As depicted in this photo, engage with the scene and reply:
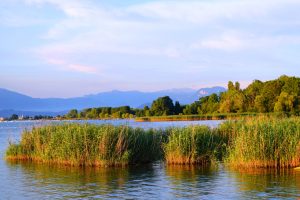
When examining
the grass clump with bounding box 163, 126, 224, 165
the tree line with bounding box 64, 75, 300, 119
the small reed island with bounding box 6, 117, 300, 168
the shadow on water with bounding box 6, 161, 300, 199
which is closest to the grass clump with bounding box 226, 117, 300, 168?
the small reed island with bounding box 6, 117, 300, 168

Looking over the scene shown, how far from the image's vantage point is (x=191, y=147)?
26.7 meters

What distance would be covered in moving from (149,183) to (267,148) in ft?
21.8

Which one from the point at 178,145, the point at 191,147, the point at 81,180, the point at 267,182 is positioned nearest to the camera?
the point at 267,182

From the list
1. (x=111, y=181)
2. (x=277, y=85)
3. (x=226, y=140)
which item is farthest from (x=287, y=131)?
(x=277, y=85)

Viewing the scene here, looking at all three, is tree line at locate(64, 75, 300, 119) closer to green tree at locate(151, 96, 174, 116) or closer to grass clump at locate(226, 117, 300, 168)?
green tree at locate(151, 96, 174, 116)

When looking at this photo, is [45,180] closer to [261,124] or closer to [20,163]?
[20,163]

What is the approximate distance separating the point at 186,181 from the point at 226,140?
797 cm

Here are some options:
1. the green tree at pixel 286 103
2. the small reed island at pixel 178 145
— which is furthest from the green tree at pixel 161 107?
the small reed island at pixel 178 145

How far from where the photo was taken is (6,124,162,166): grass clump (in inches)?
1038

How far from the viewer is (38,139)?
29812 millimetres

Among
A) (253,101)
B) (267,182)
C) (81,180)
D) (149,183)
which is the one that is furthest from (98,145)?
(253,101)

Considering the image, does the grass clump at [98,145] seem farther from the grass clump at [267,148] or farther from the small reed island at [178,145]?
the grass clump at [267,148]

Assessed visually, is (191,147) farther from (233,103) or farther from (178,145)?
(233,103)

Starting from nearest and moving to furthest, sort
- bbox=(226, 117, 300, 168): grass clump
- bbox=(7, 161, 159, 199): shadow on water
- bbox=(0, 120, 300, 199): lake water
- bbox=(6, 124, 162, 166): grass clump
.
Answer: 1. bbox=(0, 120, 300, 199): lake water
2. bbox=(7, 161, 159, 199): shadow on water
3. bbox=(226, 117, 300, 168): grass clump
4. bbox=(6, 124, 162, 166): grass clump
